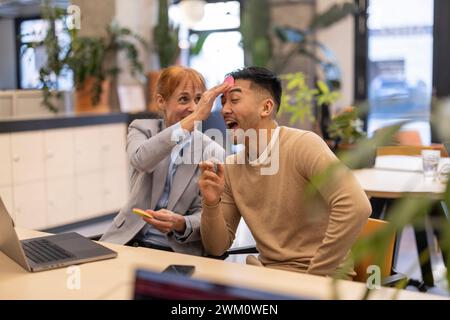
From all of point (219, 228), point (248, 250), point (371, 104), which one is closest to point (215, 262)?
point (219, 228)

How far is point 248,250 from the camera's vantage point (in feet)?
7.64

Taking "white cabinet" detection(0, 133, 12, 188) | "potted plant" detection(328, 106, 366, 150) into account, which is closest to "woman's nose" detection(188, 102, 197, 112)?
"potted plant" detection(328, 106, 366, 150)

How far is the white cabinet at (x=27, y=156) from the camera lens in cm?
508

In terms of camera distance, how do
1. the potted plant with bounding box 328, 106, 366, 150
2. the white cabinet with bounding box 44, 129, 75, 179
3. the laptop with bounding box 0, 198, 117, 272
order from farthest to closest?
the white cabinet with bounding box 44, 129, 75, 179
the potted plant with bounding box 328, 106, 366, 150
the laptop with bounding box 0, 198, 117, 272

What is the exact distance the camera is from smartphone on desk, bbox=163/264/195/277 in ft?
5.13

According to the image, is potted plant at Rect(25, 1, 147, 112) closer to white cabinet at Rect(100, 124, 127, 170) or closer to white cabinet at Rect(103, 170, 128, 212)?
white cabinet at Rect(100, 124, 127, 170)

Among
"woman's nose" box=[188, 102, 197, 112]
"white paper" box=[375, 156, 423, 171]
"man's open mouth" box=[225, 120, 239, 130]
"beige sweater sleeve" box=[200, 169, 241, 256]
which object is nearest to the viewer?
"beige sweater sleeve" box=[200, 169, 241, 256]

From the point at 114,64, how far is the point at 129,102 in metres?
0.47

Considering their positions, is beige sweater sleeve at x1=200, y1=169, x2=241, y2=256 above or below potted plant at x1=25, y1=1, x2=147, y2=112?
below

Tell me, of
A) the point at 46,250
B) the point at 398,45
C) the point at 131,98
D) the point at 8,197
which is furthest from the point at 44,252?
the point at 398,45

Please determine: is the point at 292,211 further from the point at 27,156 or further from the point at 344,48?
the point at 344,48

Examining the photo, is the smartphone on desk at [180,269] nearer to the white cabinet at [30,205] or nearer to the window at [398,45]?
the white cabinet at [30,205]

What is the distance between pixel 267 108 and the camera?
216 centimetres

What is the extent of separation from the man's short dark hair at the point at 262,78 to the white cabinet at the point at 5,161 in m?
3.29
